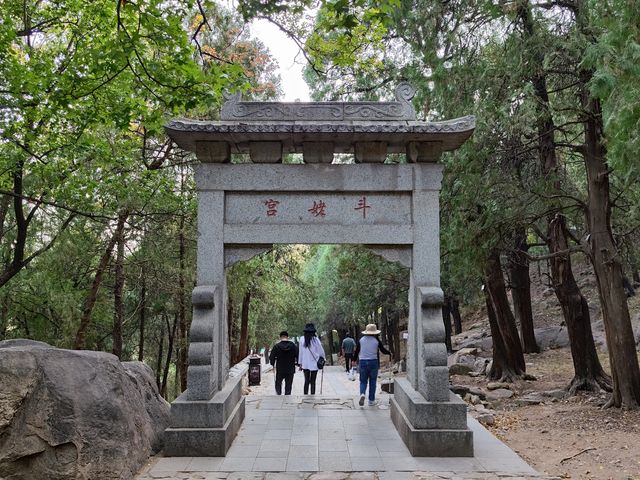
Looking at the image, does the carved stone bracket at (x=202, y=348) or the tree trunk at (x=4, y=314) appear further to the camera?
the tree trunk at (x=4, y=314)

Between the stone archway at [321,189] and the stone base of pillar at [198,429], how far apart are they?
495mm

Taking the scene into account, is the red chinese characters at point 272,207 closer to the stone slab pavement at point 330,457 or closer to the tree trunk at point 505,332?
the stone slab pavement at point 330,457

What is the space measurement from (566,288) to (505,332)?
8.85 feet

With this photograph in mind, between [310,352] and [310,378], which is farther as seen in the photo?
[310,378]

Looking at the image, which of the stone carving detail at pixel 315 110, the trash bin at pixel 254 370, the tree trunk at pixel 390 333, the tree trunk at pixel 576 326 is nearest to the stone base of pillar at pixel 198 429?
the stone carving detail at pixel 315 110

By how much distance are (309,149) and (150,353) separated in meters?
21.6

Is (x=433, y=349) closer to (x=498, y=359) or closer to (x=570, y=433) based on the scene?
(x=570, y=433)

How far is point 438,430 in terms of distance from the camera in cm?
644

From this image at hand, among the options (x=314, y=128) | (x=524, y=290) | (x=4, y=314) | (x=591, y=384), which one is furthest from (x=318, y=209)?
(x=4, y=314)

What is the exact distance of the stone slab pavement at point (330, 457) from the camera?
5.75 meters

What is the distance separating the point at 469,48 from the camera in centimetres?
1066

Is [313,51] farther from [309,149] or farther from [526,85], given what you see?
[526,85]

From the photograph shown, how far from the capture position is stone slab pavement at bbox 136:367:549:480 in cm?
575

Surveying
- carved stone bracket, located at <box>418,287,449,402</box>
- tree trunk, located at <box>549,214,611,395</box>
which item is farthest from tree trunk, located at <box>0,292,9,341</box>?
tree trunk, located at <box>549,214,611,395</box>
